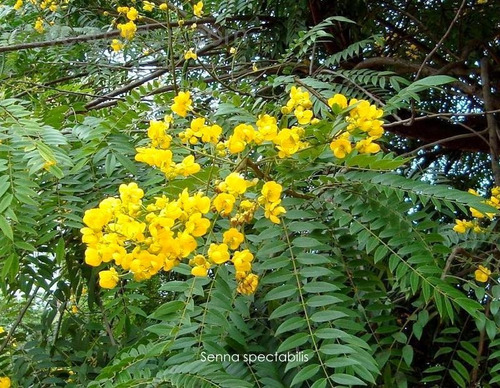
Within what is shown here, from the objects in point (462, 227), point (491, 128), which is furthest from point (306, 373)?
point (491, 128)

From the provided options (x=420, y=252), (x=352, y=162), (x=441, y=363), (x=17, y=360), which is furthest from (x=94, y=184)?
(x=441, y=363)

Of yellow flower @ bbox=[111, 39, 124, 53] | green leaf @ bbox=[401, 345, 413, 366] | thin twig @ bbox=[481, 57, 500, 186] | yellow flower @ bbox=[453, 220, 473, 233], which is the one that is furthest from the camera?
yellow flower @ bbox=[111, 39, 124, 53]

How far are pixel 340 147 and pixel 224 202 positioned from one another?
0.24 meters

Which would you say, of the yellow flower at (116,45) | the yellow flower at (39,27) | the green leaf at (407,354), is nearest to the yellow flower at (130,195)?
the green leaf at (407,354)

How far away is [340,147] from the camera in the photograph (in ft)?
3.34

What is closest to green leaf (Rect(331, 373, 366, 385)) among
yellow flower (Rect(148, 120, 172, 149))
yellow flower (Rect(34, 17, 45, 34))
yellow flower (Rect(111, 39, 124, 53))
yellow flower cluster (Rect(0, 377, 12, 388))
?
yellow flower (Rect(148, 120, 172, 149))

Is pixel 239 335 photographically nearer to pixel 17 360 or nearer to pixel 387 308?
pixel 387 308

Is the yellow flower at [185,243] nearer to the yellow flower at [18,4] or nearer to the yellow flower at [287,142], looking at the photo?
the yellow flower at [287,142]

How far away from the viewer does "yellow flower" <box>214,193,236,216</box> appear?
0.89m

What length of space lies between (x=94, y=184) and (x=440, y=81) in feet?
2.45

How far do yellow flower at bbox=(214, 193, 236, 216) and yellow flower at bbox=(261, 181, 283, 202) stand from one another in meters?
0.07

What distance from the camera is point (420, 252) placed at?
1085 millimetres

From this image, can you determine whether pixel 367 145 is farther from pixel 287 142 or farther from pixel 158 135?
pixel 158 135

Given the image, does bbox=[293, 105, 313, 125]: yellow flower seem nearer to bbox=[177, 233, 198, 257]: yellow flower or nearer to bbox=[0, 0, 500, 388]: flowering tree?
bbox=[0, 0, 500, 388]: flowering tree
